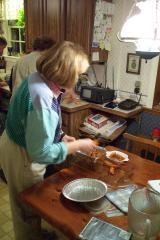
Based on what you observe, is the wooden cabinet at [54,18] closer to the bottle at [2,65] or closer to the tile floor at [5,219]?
the tile floor at [5,219]

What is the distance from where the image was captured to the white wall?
2.58 m

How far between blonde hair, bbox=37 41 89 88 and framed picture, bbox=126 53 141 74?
5.13ft

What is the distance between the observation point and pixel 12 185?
146 centimetres

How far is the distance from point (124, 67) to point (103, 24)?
0.51m

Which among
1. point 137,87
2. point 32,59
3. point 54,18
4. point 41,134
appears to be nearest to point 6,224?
point 41,134

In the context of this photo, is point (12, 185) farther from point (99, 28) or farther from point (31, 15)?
point (31, 15)

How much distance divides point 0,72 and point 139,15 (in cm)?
365

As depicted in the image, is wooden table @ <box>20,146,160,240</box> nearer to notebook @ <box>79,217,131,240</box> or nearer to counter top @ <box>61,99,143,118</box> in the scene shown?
notebook @ <box>79,217,131,240</box>

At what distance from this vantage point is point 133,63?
268 cm

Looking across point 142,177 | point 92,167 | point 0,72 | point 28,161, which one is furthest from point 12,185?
→ point 0,72

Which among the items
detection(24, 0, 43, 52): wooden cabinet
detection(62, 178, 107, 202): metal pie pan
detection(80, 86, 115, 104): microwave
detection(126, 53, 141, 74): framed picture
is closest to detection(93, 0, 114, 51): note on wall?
detection(126, 53, 141, 74): framed picture

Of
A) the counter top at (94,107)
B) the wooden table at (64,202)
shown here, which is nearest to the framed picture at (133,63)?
the counter top at (94,107)

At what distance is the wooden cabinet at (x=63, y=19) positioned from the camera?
8.25 ft

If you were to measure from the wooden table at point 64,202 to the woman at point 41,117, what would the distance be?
142mm
